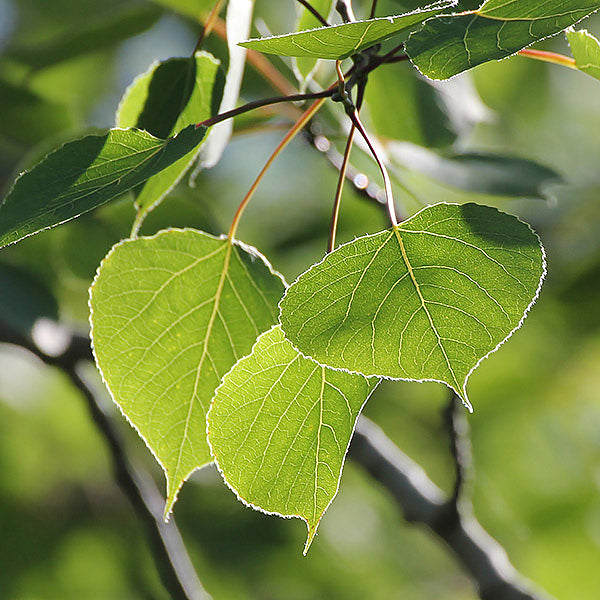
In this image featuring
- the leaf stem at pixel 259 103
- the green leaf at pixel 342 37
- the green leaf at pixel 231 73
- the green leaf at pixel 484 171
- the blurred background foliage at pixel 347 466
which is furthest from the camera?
the blurred background foliage at pixel 347 466

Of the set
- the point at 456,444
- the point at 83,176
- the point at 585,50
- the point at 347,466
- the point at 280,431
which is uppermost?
the point at 83,176

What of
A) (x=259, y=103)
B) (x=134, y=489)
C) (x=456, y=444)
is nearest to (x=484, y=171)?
(x=456, y=444)

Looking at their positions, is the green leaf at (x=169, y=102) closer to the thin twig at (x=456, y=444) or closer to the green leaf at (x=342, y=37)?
the green leaf at (x=342, y=37)

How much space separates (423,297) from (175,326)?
0.89 feet

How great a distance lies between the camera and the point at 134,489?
1358 millimetres

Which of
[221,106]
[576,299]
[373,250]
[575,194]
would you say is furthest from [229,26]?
[575,194]

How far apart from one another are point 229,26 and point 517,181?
56 cm

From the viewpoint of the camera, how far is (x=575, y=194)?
2691 millimetres

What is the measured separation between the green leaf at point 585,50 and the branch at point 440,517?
728 mm

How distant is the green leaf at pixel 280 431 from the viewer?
0.72 m

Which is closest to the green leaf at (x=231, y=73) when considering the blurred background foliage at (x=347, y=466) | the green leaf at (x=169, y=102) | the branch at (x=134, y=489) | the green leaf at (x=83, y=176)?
the green leaf at (x=169, y=102)

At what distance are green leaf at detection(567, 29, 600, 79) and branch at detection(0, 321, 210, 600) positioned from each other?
876 millimetres

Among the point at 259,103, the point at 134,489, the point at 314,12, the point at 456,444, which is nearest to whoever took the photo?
the point at 259,103

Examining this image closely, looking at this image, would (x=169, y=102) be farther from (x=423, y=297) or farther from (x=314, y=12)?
(x=423, y=297)
